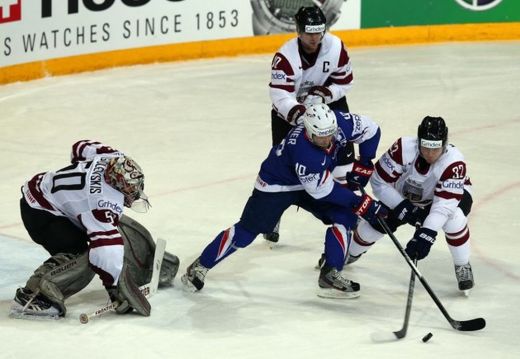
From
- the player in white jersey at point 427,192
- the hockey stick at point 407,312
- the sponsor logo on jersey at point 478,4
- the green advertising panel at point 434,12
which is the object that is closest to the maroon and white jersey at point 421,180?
the player in white jersey at point 427,192

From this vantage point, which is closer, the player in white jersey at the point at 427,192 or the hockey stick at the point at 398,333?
the hockey stick at the point at 398,333

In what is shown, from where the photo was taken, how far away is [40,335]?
213 inches

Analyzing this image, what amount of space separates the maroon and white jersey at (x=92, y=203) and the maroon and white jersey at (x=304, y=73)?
1.24 meters

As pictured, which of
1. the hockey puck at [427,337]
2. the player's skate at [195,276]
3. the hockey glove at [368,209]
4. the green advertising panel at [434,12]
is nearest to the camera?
the hockey puck at [427,337]

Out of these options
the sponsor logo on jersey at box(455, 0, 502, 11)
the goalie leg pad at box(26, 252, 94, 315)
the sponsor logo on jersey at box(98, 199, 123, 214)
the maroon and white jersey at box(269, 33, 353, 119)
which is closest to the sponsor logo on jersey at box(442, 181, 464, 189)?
the maroon and white jersey at box(269, 33, 353, 119)

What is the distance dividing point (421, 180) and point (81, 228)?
63.4 inches

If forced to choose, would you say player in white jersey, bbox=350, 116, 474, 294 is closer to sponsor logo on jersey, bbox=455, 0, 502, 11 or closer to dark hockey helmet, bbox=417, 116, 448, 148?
dark hockey helmet, bbox=417, 116, 448, 148

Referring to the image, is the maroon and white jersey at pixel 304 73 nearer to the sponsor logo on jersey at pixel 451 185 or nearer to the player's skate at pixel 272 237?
the player's skate at pixel 272 237

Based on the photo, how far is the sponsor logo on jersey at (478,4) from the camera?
472 inches

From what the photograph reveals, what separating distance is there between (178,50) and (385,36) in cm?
210

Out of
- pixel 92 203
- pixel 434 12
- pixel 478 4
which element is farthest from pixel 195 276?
pixel 478 4

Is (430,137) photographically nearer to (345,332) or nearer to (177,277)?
(345,332)

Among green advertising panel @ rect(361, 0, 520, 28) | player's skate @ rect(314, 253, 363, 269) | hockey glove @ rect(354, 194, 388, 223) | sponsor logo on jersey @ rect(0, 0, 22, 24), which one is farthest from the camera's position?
green advertising panel @ rect(361, 0, 520, 28)

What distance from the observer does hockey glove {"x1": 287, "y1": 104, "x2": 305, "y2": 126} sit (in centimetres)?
648
